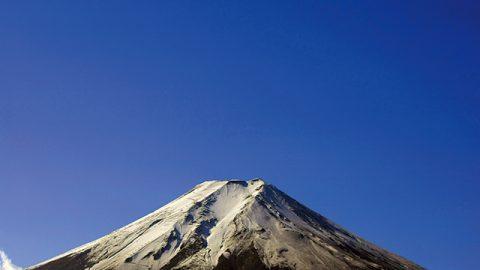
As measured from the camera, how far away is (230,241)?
116m

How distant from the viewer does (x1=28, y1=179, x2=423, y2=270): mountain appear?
109688 mm

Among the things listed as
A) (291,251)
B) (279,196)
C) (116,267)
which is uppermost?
(279,196)

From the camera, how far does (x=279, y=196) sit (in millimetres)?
153250

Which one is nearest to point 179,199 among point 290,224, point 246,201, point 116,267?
point 246,201

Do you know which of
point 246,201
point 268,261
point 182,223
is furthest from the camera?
point 246,201

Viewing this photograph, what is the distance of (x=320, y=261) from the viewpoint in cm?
11006

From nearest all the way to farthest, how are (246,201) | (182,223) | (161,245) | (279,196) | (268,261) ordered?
(268,261)
(161,245)
(182,223)
(246,201)
(279,196)

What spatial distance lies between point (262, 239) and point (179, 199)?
4388 cm

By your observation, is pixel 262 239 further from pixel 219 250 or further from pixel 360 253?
pixel 360 253

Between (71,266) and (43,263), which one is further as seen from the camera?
(43,263)

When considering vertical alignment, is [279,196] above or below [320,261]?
above

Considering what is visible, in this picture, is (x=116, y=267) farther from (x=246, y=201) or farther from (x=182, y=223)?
(x=246, y=201)

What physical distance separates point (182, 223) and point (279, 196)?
35.2m

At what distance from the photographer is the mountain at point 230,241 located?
109688 millimetres
